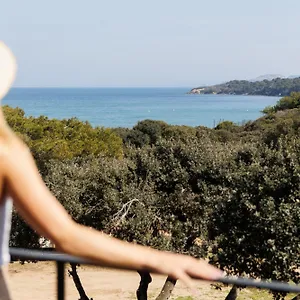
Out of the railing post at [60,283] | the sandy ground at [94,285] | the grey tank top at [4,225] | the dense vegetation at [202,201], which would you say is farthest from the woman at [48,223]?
the sandy ground at [94,285]

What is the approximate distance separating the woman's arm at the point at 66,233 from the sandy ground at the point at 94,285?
528 inches

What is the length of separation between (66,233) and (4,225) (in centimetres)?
16

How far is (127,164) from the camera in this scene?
42.2 feet

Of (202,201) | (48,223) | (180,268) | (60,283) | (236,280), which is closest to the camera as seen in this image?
(48,223)

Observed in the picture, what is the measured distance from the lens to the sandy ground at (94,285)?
15.1 metres

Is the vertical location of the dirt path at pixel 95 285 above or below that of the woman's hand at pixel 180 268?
below

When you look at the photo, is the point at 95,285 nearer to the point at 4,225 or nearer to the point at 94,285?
the point at 94,285

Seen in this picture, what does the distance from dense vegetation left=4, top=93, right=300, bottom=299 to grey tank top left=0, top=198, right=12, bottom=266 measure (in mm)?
8636

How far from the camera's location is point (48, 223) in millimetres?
1106

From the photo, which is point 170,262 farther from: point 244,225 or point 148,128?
point 148,128

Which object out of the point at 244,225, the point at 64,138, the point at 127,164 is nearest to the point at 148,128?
the point at 64,138

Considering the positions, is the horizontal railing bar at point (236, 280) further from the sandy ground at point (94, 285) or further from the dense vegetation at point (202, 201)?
the sandy ground at point (94, 285)

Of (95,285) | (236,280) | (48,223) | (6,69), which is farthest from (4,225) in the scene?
(95,285)

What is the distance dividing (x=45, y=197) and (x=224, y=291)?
50.4 feet
